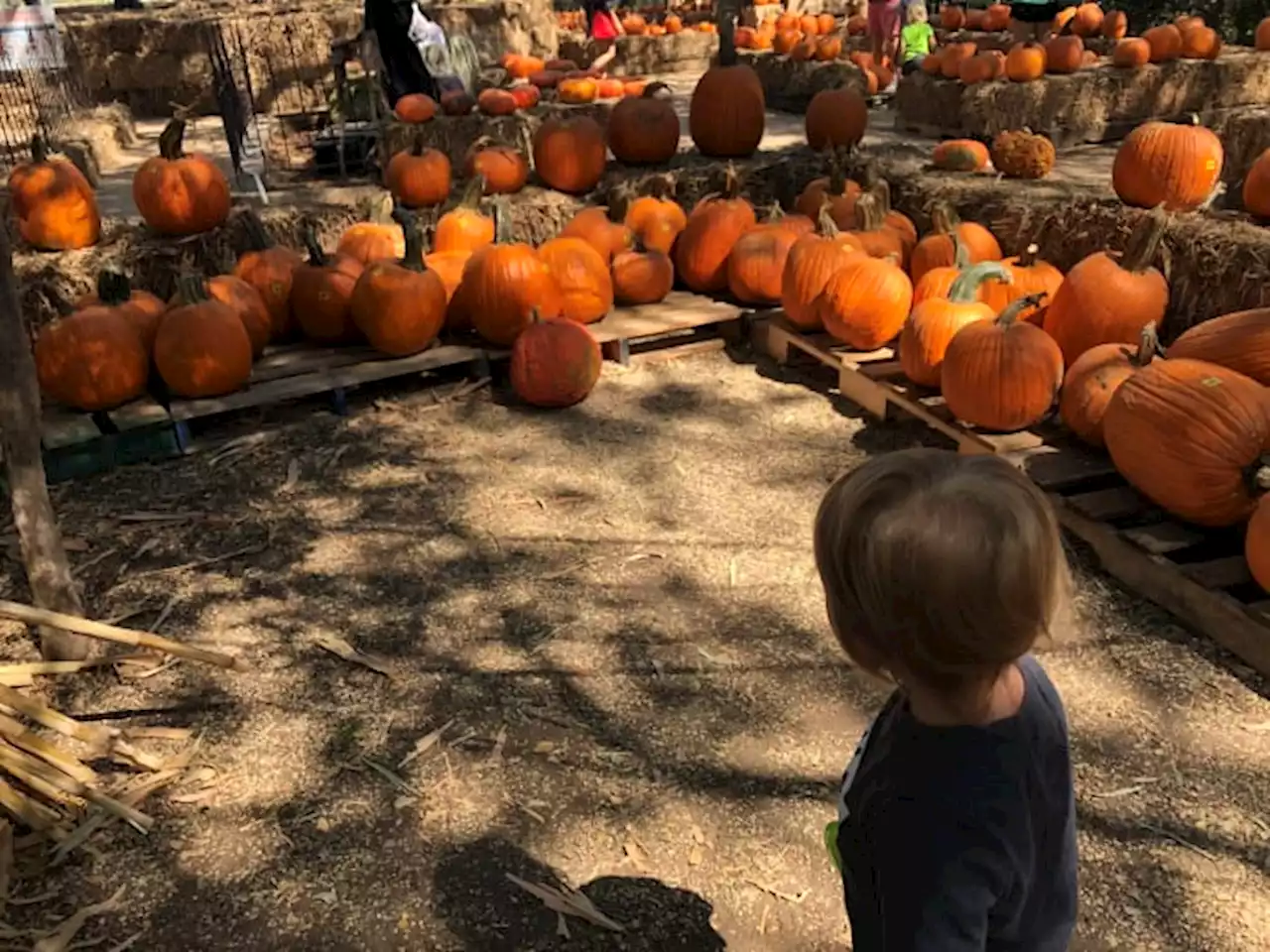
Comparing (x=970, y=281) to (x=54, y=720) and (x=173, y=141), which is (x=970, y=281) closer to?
(x=54, y=720)

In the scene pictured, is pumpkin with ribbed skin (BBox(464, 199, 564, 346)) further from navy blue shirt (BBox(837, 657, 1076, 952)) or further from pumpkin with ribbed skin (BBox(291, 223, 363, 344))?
navy blue shirt (BBox(837, 657, 1076, 952))

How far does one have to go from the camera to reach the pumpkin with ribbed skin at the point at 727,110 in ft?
24.6

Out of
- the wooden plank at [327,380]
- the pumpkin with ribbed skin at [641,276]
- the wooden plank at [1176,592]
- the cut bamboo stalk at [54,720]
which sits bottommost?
the wooden plank at [1176,592]

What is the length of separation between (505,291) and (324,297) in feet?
3.08

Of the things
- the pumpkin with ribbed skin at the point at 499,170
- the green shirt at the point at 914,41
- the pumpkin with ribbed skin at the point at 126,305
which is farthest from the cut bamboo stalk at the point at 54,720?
the green shirt at the point at 914,41

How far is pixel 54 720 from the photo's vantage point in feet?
9.43

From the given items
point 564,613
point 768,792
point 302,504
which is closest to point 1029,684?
point 768,792

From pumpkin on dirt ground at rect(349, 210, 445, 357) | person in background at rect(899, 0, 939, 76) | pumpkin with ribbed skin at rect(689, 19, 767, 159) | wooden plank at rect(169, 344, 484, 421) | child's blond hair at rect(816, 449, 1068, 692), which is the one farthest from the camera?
person in background at rect(899, 0, 939, 76)

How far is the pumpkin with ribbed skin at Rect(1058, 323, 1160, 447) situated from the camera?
13.7 feet

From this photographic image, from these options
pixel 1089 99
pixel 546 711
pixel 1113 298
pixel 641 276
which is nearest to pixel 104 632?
pixel 546 711

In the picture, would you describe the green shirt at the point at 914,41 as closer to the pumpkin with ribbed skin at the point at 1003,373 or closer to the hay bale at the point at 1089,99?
the hay bale at the point at 1089,99

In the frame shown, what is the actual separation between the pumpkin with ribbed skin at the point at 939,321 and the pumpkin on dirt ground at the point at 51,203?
4.45 metres

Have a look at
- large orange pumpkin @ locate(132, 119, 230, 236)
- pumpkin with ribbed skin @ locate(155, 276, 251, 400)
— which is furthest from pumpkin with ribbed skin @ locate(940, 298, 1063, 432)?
large orange pumpkin @ locate(132, 119, 230, 236)

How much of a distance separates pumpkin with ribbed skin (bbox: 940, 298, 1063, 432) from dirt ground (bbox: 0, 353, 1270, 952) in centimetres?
58
